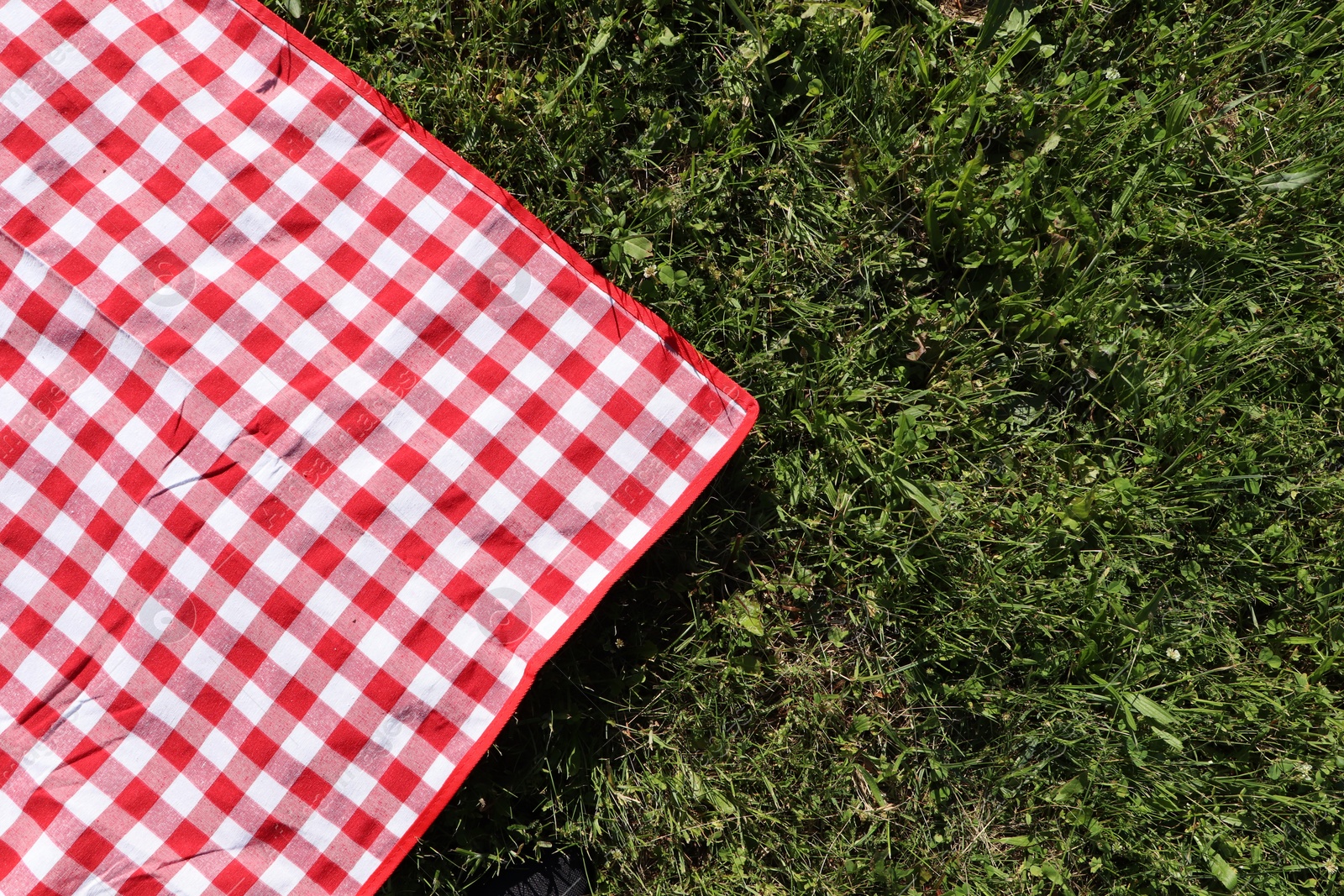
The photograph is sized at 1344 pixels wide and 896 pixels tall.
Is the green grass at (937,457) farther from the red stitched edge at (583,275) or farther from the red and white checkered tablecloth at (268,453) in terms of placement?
the red and white checkered tablecloth at (268,453)

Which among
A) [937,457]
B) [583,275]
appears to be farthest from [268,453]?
[937,457]

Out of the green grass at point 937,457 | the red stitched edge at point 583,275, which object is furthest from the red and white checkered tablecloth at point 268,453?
the green grass at point 937,457

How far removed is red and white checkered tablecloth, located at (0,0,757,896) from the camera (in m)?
1.70

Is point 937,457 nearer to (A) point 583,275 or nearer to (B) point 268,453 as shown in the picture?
(A) point 583,275

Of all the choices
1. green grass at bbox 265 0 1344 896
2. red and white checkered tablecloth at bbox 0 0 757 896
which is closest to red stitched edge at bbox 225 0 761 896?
red and white checkered tablecloth at bbox 0 0 757 896

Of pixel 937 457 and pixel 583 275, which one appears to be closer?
pixel 583 275

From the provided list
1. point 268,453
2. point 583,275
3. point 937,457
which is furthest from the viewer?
point 937,457

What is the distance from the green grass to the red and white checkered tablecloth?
34 centimetres

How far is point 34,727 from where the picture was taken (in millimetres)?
1688

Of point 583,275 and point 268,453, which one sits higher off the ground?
point 583,275

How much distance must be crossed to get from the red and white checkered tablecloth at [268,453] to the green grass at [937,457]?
337 millimetres

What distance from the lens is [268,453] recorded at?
1.75 meters

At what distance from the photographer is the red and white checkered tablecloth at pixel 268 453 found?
1704 millimetres

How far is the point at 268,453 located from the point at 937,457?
4.97 ft
